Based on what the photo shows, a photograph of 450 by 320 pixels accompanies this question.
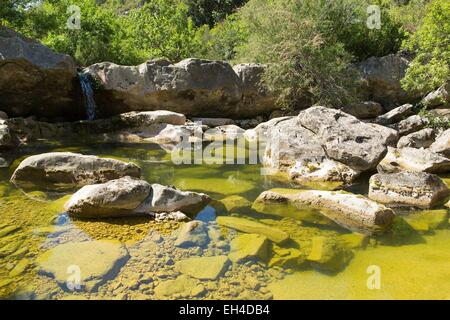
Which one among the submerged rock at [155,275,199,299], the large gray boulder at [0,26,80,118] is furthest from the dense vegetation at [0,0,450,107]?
the submerged rock at [155,275,199,299]

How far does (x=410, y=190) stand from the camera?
8109 mm

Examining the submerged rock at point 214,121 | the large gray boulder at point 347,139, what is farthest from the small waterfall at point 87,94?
the large gray boulder at point 347,139

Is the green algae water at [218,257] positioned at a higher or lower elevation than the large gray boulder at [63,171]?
lower

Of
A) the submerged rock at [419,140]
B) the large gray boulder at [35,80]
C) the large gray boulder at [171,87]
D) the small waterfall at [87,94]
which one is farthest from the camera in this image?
the large gray boulder at [171,87]

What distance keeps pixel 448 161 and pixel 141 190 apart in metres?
8.43

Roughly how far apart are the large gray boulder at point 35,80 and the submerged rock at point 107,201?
10531 mm

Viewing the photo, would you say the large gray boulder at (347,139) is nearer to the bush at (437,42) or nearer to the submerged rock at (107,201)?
the bush at (437,42)

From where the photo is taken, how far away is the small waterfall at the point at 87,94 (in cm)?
1714

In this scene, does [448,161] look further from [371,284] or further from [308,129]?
[371,284]

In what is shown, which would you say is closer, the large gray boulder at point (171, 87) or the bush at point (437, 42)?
the bush at point (437, 42)

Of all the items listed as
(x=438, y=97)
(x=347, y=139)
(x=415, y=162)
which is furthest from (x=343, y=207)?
(x=438, y=97)

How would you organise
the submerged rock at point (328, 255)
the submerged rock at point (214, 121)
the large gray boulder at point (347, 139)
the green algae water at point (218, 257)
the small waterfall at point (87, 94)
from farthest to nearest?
the submerged rock at point (214, 121) < the small waterfall at point (87, 94) < the large gray boulder at point (347, 139) < the submerged rock at point (328, 255) < the green algae water at point (218, 257)

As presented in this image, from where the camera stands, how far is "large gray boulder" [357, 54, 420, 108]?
818 inches

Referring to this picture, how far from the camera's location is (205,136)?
1641cm
